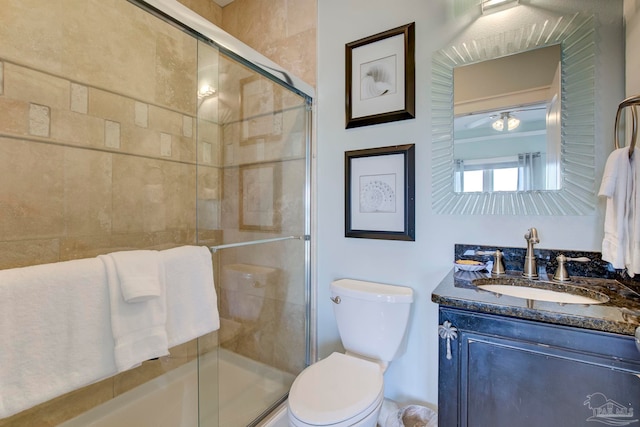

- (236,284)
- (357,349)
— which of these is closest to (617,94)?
(357,349)

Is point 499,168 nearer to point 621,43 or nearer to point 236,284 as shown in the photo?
point 621,43

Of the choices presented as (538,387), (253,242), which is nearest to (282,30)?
(253,242)

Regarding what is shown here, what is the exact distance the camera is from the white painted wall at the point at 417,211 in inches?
44.6

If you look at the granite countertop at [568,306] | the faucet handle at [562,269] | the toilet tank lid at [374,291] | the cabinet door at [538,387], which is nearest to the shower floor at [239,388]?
the toilet tank lid at [374,291]

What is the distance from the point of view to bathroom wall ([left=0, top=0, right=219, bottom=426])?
1111mm

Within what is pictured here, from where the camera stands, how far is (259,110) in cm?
167

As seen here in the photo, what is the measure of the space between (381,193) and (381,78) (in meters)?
0.64

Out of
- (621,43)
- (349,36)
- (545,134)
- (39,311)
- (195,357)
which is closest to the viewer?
(39,311)

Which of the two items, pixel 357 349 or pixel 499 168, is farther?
pixel 357 349

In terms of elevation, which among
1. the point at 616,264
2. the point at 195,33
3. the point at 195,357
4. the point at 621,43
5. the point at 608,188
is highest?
the point at 195,33

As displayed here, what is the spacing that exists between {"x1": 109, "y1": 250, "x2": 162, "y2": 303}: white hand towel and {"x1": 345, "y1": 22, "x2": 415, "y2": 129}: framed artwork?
48.2 inches

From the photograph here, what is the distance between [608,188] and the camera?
36.5 inches

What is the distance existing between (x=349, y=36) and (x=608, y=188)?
4.72 ft

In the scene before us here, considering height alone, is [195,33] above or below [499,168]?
above
